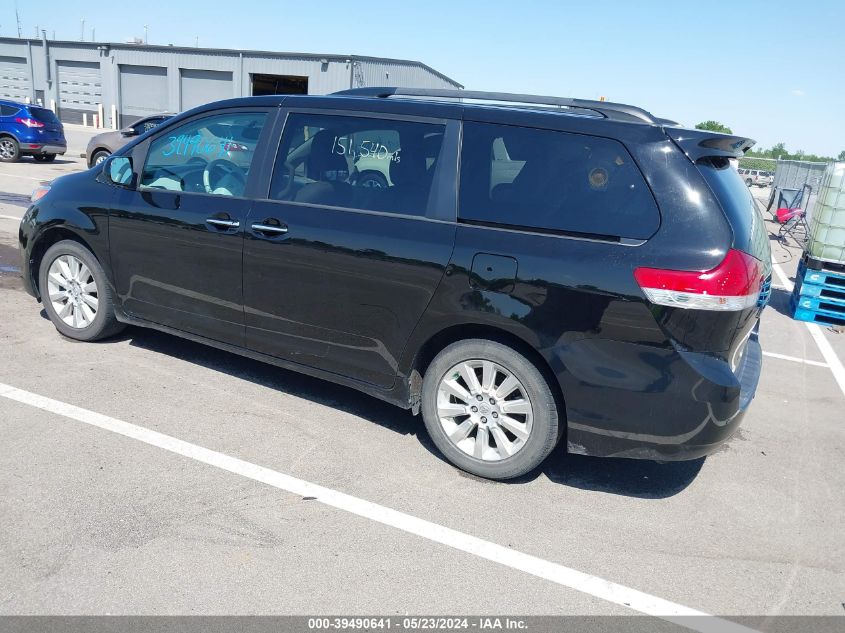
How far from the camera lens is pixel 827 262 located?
826 cm

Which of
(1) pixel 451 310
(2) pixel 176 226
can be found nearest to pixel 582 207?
(1) pixel 451 310

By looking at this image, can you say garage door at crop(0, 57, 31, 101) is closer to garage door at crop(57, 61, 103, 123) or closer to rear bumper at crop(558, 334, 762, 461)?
garage door at crop(57, 61, 103, 123)

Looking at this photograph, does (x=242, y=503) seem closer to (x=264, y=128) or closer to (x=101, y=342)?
(x=264, y=128)

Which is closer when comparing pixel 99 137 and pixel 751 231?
pixel 751 231

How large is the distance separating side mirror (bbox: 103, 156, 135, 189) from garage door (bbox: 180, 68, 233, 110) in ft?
99.2

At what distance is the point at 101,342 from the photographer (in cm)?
532

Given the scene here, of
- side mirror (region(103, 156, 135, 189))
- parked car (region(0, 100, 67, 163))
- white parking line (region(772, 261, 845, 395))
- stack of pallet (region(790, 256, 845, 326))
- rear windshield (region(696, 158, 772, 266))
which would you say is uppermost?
rear windshield (region(696, 158, 772, 266))

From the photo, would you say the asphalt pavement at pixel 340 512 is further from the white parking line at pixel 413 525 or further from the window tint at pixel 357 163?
the window tint at pixel 357 163

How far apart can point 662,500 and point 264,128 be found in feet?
10.5

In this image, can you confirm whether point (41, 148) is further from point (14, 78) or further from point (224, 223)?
point (14, 78)

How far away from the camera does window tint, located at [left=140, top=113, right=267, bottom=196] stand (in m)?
4.43

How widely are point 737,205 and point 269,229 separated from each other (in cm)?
257

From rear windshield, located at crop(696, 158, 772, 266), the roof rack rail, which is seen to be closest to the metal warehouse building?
the roof rack rail

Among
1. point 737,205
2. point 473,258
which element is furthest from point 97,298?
point 737,205
